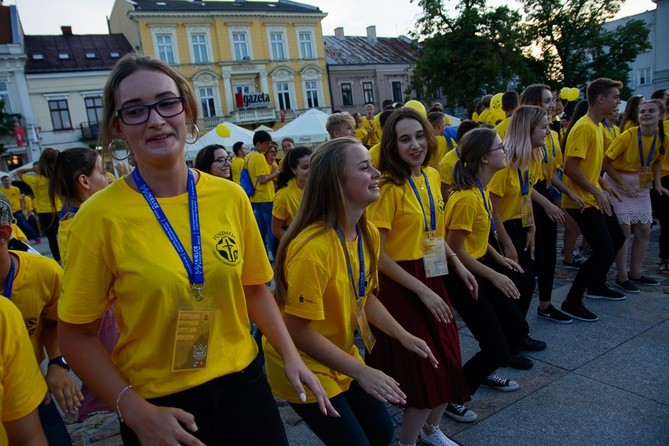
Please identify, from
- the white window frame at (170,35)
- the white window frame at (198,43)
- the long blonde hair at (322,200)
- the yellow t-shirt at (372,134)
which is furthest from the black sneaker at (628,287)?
the white window frame at (198,43)

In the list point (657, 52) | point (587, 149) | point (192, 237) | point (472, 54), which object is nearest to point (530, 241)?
point (587, 149)

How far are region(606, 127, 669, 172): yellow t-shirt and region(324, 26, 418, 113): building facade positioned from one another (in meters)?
35.0

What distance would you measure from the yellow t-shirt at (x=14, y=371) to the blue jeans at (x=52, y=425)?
32 centimetres

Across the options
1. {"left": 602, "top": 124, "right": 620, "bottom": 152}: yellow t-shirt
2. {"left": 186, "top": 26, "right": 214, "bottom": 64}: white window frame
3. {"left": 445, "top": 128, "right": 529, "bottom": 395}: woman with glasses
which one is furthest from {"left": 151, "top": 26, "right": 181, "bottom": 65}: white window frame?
{"left": 445, "top": 128, "right": 529, "bottom": 395}: woman with glasses

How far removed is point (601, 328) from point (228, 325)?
3915 millimetres

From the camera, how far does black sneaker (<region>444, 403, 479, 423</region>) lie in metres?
3.15

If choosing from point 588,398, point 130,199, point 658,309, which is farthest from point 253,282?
point 658,309

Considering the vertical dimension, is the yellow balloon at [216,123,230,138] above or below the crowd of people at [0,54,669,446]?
above

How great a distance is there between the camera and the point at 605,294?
5047mm

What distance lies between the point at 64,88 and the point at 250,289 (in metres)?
35.8

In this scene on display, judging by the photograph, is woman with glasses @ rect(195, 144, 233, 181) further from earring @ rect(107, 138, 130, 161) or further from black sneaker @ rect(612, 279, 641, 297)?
black sneaker @ rect(612, 279, 641, 297)

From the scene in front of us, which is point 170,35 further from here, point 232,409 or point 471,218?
point 232,409

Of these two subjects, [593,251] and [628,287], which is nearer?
[593,251]

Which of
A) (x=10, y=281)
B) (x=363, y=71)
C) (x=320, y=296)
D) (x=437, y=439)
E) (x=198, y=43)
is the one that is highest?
(x=198, y=43)
